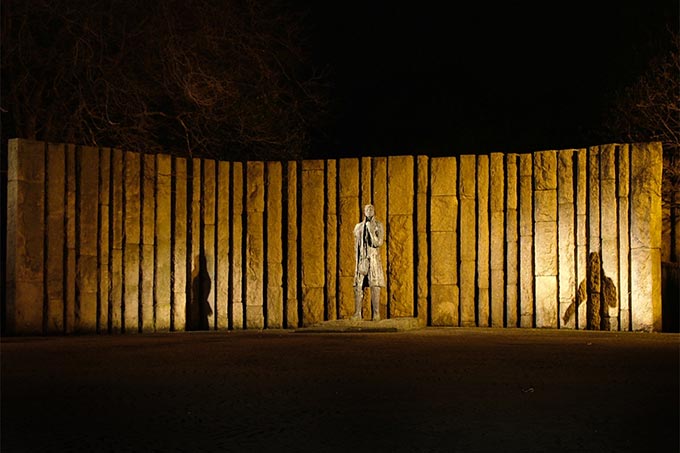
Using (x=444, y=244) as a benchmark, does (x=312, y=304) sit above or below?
below

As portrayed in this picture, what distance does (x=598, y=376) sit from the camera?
8898 mm

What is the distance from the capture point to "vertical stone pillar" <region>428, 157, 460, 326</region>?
57.7ft

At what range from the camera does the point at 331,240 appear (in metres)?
18.2

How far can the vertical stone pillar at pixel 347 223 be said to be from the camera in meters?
18.0

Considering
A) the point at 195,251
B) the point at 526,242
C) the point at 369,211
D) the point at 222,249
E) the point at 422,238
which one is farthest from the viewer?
the point at 222,249

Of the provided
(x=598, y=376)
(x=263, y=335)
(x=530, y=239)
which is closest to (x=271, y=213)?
(x=263, y=335)

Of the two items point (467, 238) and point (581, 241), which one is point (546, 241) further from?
point (467, 238)

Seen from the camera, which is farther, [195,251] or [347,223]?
[195,251]

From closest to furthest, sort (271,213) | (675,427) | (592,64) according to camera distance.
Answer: (675,427) < (271,213) < (592,64)

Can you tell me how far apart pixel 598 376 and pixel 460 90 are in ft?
68.5

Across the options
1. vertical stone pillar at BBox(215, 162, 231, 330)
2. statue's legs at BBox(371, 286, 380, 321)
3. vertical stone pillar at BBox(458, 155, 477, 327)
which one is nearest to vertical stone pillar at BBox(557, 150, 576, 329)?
vertical stone pillar at BBox(458, 155, 477, 327)

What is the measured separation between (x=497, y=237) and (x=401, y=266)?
183 cm

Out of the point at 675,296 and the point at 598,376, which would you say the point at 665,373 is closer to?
the point at 598,376

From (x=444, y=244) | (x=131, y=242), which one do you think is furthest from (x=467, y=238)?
(x=131, y=242)
